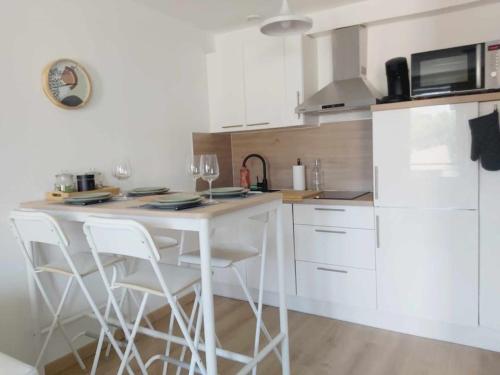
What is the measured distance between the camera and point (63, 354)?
2279 millimetres

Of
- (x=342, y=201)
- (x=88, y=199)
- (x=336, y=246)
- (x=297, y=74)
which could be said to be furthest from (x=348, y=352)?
(x=297, y=74)

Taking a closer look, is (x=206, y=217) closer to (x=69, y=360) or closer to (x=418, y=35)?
(x=69, y=360)

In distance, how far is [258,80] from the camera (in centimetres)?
320

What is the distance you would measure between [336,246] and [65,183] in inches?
70.6

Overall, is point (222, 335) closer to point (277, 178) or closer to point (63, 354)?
point (63, 354)

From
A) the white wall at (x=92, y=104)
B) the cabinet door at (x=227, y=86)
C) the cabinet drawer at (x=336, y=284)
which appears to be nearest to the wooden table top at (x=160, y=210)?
the white wall at (x=92, y=104)

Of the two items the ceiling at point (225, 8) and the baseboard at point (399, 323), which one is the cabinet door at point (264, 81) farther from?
the baseboard at point (399, 323)

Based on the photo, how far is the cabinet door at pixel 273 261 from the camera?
2.85 meters

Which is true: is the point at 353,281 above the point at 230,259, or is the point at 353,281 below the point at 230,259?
below

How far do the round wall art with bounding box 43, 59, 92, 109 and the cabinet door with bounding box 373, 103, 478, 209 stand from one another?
185 centimetres

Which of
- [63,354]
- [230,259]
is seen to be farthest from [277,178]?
[63,354]

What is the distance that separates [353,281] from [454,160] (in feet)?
3.38

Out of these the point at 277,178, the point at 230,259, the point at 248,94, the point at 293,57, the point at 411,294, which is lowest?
the point at 411,294

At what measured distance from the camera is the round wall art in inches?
85.8
